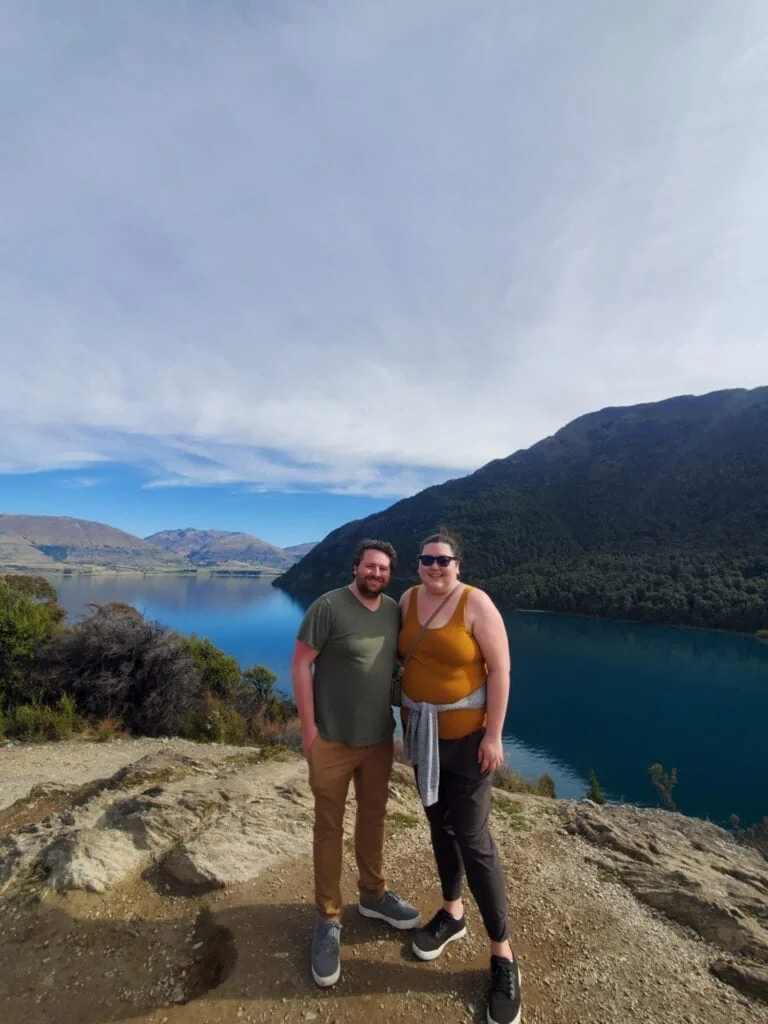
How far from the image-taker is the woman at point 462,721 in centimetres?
255

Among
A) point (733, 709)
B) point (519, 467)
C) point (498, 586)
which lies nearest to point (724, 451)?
point (519, 467)

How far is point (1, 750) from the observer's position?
9586 mm

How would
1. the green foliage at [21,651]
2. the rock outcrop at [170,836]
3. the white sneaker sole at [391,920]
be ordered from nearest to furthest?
the white sneaker sole at [391,920], the rock outcrop at [170,836], the green foliage at [21,651]

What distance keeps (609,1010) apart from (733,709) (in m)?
32.9

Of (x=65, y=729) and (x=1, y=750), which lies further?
(x=65, y=729)

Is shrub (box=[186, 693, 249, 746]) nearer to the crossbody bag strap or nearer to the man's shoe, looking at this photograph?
the man's shoe

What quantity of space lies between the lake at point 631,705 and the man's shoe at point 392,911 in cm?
1677

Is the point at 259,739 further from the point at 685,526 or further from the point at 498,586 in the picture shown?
the point at 685,526

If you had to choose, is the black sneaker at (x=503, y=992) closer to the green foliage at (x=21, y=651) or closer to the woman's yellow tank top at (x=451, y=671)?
the woman's yellow tank top at (x=451, y=671)

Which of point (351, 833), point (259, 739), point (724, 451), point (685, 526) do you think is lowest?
point (259, 739)

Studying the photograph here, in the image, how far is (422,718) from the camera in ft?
8.62

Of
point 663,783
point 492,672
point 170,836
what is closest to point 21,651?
point 170,836

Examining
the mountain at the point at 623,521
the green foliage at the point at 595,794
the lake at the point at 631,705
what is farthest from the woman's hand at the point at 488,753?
the mountain at the point at 623,521

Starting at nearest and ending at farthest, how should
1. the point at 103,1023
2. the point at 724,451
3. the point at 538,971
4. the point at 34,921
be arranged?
the point at 103,1023, the point at 538,971, the point at 34,921, the point at 724,451
